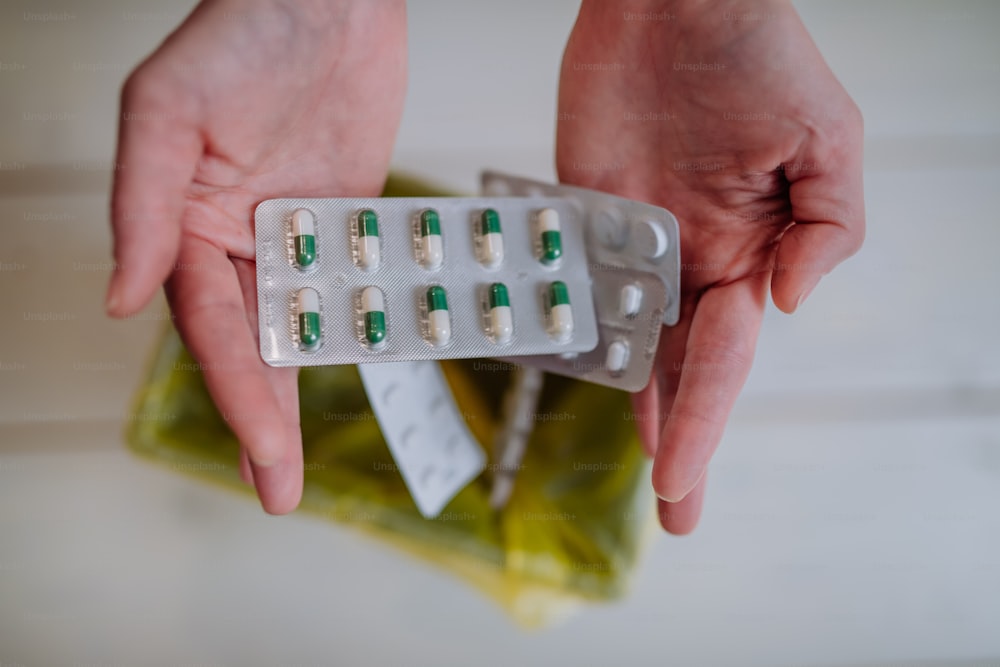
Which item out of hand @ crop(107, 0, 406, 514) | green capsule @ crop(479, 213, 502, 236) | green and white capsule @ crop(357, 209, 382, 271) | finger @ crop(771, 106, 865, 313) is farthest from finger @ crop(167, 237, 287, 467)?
finger @ crop(771, 106, 865, 313)

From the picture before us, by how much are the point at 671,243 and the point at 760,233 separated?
0.07m

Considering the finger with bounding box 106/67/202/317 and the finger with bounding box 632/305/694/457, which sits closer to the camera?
the finger with bounding box 106/67/202/317

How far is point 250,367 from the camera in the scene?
49 cm

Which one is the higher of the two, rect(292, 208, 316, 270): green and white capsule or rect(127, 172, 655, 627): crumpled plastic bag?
rect(292, 208, 316, 270): green and white capsule

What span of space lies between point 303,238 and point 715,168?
0.33 metres

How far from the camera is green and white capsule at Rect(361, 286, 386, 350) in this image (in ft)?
1.88

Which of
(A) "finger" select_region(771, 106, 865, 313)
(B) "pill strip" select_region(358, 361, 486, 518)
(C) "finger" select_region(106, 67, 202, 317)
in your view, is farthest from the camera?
(B) "pill strip" select_region(358, 361, 486, 518)

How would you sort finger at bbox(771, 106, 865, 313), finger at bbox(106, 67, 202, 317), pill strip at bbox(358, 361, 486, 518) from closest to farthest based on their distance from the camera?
1. finger at bbox(106, 67, 202, 317)
2. finger at bbox(771, 106, 865, 313)
3. pill strip at bbox(358, 361, 486, 518)

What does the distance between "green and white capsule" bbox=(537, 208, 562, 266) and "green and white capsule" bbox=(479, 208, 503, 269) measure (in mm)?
36

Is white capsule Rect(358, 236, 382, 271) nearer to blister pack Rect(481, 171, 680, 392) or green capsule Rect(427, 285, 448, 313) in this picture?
green capsule Rect(427, 285, 448, 313)

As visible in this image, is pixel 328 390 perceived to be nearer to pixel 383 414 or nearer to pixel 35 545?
pixel 383 414

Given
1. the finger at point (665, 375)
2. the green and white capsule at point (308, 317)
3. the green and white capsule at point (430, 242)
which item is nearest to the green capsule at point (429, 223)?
the green and white capsule at point (430, 242)

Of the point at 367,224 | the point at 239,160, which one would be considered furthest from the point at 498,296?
the point at 239,160

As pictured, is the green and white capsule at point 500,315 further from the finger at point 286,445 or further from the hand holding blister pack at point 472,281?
the finger at point 286,445
